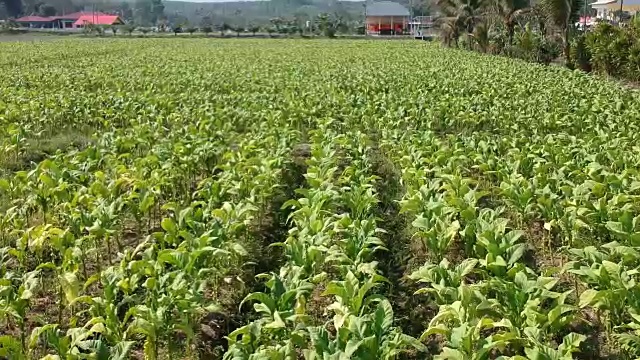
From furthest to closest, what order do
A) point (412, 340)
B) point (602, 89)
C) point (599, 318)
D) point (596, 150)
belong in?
point (602, 89)
point (596, 150)
point (599, 318)
point (412, 340)

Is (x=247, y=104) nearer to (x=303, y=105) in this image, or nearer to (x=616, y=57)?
(x=303, y=105)

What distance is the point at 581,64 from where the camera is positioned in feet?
85.9


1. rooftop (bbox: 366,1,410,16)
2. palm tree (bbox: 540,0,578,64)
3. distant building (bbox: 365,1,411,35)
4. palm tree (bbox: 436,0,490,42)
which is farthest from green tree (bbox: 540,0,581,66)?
rooftop (bbox: 366,1,410,16)

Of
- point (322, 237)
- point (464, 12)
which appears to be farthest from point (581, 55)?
point (322, 237)

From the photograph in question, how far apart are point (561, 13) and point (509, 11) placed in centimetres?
779

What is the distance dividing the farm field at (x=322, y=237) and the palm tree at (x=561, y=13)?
13.5 meters

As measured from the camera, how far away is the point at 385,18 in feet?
313

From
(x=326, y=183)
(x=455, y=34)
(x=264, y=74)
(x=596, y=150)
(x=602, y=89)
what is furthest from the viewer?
(x=455, y=34)

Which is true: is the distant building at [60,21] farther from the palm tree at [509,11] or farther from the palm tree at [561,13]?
the palm tree at [561,13]

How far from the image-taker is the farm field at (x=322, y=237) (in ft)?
13.5

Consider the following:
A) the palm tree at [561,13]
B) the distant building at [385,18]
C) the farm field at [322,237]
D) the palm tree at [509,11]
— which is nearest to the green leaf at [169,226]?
the farm field at [322,237]

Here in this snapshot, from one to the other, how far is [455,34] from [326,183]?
35.6 m

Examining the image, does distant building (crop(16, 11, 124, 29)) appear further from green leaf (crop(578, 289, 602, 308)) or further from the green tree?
green leaf (crop(578, 289, 602, 308))

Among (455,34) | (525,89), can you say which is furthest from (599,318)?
(455,34)
